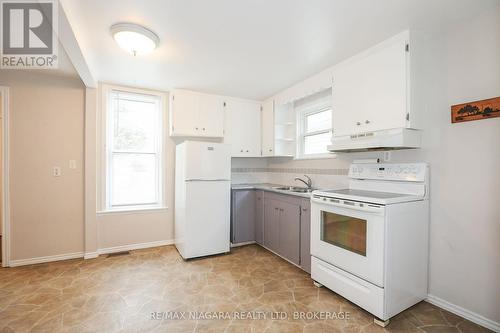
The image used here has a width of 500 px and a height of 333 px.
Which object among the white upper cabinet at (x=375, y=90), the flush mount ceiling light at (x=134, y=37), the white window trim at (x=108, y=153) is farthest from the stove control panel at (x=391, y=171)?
the white window trim at (x=108, y=153)

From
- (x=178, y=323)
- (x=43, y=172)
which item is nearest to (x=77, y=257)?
(x=43, y=172)

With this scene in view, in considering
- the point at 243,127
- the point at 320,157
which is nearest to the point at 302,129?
the point at 320,157

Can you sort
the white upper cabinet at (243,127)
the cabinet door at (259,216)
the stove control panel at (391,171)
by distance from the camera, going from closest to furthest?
the stove control panel at (391,171) → the cabinet door at (259,216) → the white upper cabinet at (243,127)

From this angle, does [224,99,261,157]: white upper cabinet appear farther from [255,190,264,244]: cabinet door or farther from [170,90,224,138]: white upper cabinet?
[255,190,264,244]: cabinet door

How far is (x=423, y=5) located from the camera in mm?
1766

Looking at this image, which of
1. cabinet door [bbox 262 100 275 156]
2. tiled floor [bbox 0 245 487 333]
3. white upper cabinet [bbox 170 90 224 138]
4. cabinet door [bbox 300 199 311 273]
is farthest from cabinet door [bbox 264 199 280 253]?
white upper cabinet [bbox 170 90 224 138]

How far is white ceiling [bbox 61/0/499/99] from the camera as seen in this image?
1773mm

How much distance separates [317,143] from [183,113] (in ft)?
6.69

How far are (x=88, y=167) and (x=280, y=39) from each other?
9.63 feet

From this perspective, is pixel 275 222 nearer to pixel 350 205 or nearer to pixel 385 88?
pixel 350 205

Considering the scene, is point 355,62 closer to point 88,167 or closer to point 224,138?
point 224,138

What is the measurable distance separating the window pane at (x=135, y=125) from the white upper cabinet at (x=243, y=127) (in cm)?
115

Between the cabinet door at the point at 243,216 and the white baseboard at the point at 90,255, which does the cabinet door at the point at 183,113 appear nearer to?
the cabinet door at the point at 243,216

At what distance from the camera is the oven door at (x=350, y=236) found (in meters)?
1.88
